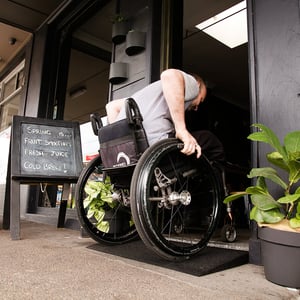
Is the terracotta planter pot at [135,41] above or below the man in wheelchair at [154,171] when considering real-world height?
above

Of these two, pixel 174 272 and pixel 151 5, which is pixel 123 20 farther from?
pixel 174 272

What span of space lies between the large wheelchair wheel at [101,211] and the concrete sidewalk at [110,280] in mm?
190

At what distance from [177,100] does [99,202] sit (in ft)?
2.52

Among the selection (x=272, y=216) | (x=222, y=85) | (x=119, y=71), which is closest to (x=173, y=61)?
(x=119, y=71)

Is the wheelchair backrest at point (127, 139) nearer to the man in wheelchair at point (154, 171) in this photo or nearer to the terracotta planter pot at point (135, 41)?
the man in wheelchair at point (154, 171)

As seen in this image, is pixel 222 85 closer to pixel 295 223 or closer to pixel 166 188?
pixel 166 188

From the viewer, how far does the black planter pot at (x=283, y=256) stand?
1.00m

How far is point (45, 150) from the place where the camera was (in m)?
2.24

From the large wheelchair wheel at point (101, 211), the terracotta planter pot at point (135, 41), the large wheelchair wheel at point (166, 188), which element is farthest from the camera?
the terracotta planter pot at point (135, 41)

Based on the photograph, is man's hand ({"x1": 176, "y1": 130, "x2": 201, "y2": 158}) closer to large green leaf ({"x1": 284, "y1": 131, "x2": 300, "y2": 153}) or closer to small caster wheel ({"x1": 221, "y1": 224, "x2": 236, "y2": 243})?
large green leaf ({"x1": 284, "y1": 131, "x2": 300, "y2": 153})

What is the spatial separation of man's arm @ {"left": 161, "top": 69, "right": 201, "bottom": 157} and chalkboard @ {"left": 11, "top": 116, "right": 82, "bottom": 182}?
3.81 ft

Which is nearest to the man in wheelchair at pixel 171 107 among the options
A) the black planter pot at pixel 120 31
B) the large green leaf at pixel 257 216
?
the large green leaf at pixel 257 216

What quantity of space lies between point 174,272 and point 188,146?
20.6 inches

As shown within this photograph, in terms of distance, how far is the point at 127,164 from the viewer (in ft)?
4.47
